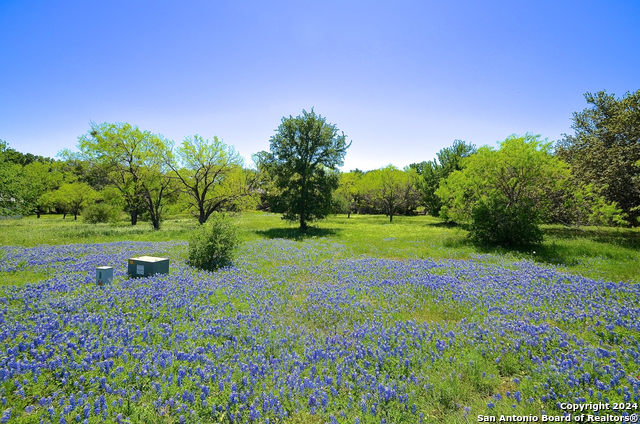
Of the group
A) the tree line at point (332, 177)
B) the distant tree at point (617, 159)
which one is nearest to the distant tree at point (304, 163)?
the tree line at point (332, 177)

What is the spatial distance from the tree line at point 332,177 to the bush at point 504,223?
0.19 feet

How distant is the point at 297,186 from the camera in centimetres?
2655

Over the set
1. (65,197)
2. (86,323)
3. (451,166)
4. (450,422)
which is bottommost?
(450,422)

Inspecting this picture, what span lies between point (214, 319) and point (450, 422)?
516 cm

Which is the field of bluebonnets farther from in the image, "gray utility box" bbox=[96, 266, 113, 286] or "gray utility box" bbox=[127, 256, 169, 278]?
"gray utility box" bbox=[127, 256, 169, 278]

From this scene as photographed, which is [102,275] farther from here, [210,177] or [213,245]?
[210,177]

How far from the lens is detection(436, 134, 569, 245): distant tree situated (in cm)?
1594

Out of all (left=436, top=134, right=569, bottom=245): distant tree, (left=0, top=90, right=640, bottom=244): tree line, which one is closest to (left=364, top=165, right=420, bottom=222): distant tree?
(left=0, top=90, right=640, bottom=244): tree line

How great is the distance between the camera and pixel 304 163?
2631 cm

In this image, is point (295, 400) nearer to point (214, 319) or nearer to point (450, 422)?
point (450, 422)

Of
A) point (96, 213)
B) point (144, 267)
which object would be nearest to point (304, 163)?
point (144, 267)

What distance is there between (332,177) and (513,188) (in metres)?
15.0

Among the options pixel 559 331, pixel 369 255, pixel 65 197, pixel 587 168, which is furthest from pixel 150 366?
pixel 65 197

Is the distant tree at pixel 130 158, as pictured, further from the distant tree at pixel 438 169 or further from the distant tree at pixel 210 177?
the distant tree at pixel 438 169
